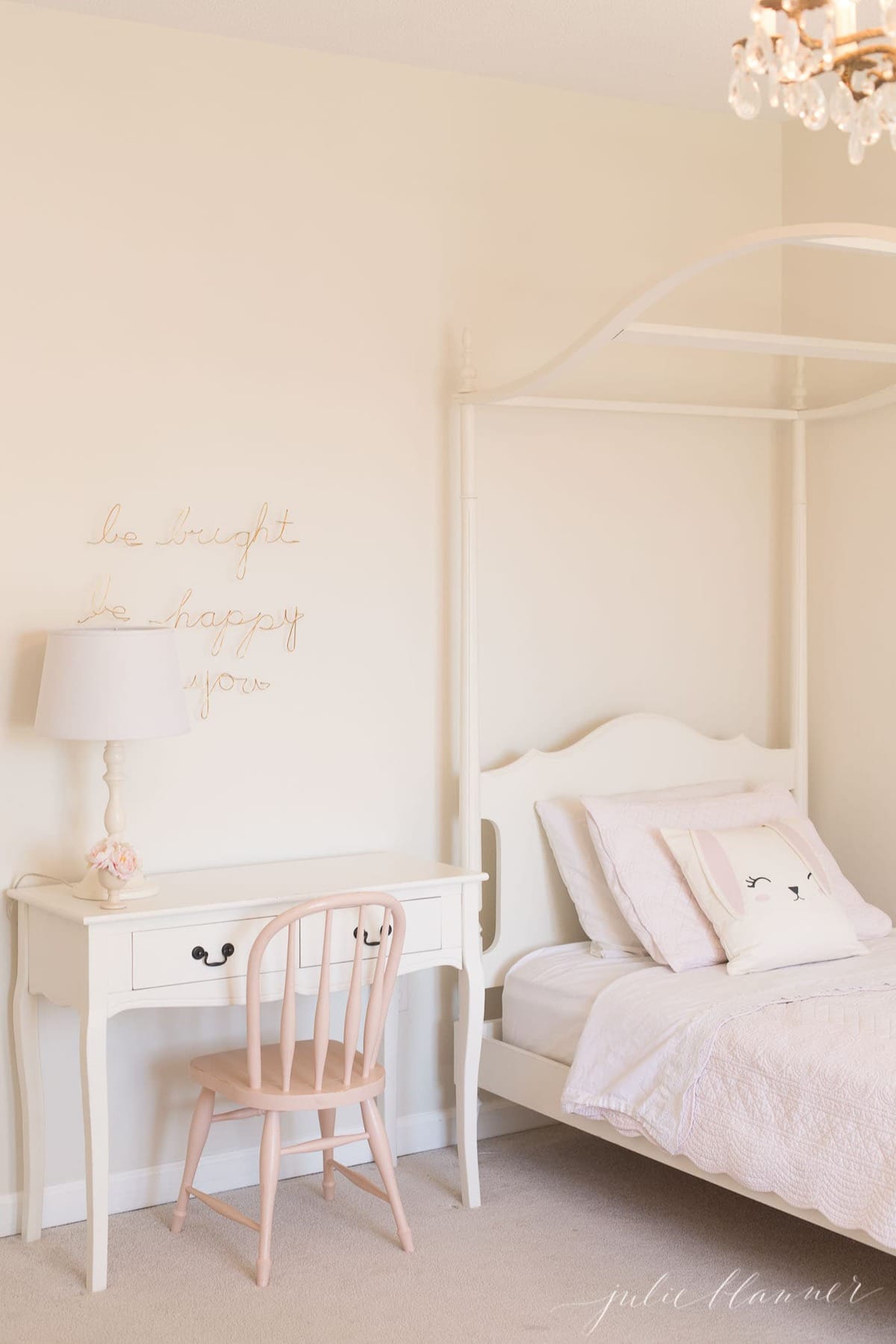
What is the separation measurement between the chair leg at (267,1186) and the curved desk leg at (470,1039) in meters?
0.55

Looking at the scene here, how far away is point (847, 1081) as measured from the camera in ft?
8.46

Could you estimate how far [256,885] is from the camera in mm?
3164

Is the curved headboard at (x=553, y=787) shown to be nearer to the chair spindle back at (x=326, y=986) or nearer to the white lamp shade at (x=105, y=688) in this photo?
the chair spindle back at (x=326, y=986)

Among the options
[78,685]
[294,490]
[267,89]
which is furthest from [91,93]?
[78,685]

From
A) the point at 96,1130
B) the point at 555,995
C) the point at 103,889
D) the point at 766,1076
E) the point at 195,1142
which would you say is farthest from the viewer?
the point at 555,995

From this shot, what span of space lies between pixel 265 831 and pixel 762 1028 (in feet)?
4.17

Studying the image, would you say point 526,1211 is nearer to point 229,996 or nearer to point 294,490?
point 229,996

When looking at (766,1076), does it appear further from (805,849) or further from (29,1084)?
(29,1084)

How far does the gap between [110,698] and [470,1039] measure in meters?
1.13

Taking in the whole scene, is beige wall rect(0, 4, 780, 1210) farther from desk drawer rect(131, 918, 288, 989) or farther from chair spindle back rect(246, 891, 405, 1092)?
chair spindle back rect(246, 891, 405, 1092)

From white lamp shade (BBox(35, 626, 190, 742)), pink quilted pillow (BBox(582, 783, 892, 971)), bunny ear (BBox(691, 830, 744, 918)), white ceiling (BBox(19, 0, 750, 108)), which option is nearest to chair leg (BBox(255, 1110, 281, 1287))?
white lamp shade (BBox(35, 626, 190, 742))

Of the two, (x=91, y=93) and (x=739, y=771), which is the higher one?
(x=91, y=93)

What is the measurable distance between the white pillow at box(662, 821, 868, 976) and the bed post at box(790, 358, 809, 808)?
0.54 meters
